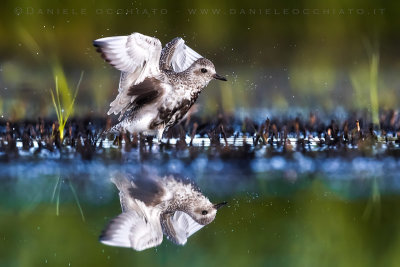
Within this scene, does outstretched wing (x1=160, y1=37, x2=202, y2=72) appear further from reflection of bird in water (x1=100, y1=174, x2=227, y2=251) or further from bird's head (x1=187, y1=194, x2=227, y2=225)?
bird's head (x1=187, y1=194, x2=227, y2=225)

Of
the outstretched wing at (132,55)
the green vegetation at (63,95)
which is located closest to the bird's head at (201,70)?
the outstretched wing at (132,55)

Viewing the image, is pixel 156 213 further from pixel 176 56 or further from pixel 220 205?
pixel 176 56

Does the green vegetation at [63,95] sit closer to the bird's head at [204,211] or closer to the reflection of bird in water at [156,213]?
the reflection of bird in water at [156,213]

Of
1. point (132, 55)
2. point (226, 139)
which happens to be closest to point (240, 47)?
point (226, 139)

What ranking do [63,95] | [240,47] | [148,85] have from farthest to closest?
[240,47] → [63,95] → [148,85]

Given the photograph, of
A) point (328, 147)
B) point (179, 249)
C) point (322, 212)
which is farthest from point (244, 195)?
point (328, 147)

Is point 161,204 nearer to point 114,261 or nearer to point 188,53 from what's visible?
point 114,261

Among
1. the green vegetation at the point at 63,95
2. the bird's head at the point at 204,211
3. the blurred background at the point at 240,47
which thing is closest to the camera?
the bird's head at the point at 204,211
